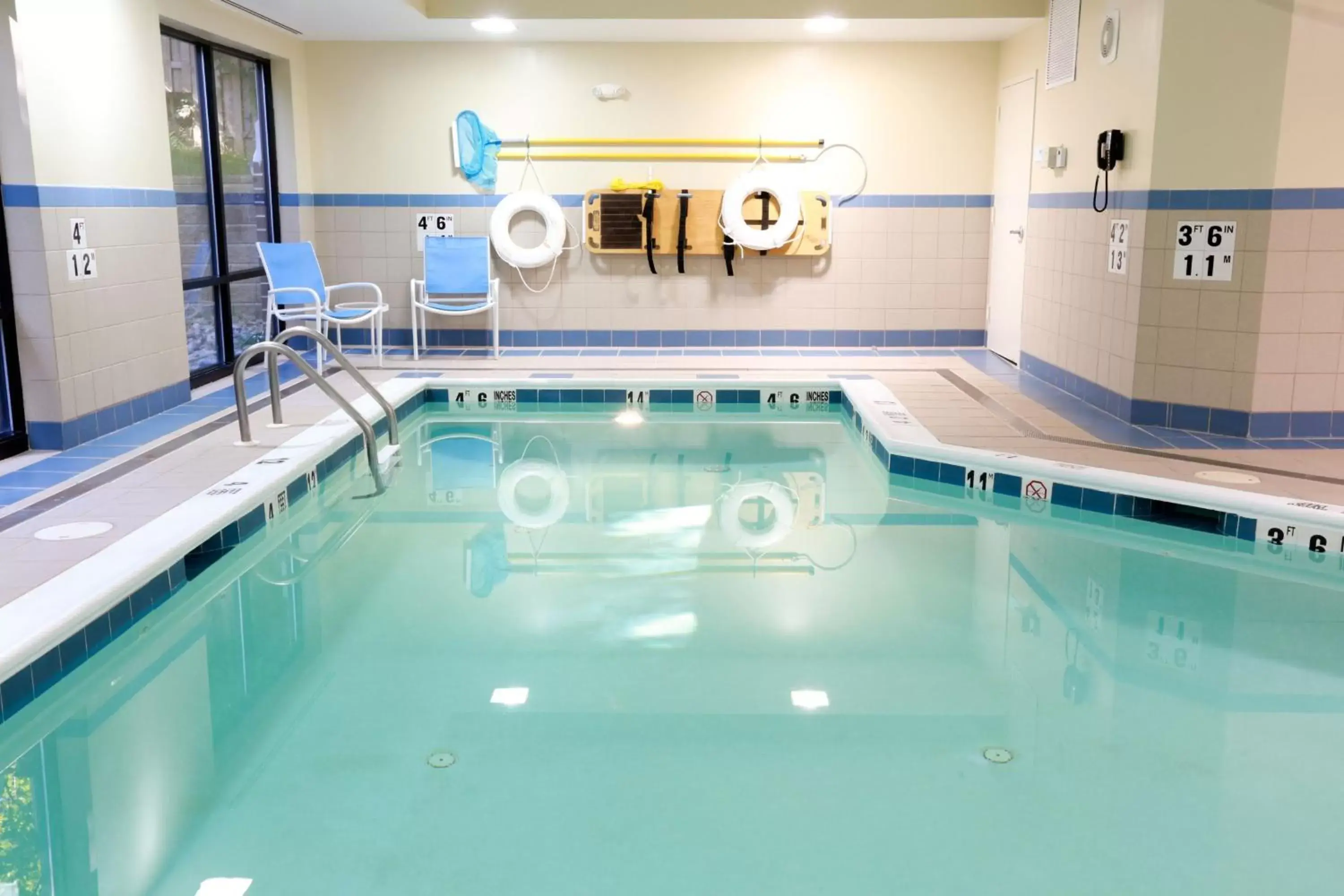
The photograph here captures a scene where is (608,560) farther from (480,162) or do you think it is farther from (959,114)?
(959,114)

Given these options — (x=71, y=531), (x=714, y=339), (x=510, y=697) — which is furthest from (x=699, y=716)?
(x=714, y=339)

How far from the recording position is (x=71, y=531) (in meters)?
3.72

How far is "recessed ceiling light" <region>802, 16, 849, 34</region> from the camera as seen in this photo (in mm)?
7012

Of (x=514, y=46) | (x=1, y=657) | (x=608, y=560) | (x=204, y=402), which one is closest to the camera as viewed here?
(x=1, y=657)

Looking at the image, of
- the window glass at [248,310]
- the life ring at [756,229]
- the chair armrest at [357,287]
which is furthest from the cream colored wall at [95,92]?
the life ring at [756,229]

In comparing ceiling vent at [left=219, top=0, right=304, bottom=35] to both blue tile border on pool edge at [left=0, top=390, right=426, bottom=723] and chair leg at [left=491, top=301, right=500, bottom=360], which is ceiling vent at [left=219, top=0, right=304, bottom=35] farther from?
blue tile border on pool edge at [left=0, top=390, right=426, bottom=723]

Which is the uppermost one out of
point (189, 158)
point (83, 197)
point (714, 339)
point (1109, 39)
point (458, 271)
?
point (1109, 39)

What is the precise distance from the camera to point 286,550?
412 cm

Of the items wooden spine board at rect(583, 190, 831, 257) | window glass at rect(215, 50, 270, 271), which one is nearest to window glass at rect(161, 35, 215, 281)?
window glass at rect(215, 50, 270, 271)

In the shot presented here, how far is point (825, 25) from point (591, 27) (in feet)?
4.67

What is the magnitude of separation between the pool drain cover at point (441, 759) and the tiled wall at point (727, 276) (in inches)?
227

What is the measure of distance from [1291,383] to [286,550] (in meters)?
4.28

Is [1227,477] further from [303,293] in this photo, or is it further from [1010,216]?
[303,293]

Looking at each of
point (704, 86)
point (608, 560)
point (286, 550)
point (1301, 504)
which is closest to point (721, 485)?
point (608, 560)
